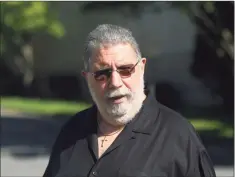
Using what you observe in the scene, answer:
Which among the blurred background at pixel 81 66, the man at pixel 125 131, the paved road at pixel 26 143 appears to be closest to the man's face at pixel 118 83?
the man at pixel 125 131

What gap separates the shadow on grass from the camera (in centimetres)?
1321

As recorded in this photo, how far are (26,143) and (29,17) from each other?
1211 cm

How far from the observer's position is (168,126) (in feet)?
9.23

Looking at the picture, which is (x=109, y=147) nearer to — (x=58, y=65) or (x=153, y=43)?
(x=153, y=43)

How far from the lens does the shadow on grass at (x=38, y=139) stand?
43.3 ft

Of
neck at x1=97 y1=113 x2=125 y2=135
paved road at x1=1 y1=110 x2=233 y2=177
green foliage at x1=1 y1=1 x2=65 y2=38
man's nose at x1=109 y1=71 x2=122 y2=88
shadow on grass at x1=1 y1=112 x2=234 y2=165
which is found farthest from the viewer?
green foliage at x1=1 y1=1 x2=65 y2=38

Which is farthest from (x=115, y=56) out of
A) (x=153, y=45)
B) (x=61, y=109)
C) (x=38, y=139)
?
(x=153, y=45)

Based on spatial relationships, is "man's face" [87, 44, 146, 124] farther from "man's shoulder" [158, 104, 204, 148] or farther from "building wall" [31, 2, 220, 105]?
"building wall" [31, 2, 220, 105]

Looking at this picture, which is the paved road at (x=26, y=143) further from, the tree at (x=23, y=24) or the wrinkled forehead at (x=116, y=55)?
the wrinkled forehead at (x=116, y=55)

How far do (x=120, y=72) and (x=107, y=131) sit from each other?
340mm

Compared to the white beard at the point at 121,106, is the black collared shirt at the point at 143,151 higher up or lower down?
lower down

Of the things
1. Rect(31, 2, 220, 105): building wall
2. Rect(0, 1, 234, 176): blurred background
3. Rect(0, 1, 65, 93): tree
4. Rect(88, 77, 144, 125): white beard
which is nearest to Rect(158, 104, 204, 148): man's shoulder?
Rect(88, 77, 144, 125): white beard

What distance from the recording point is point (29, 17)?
86.5 ft

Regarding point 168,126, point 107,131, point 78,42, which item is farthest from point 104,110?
point 78,42
